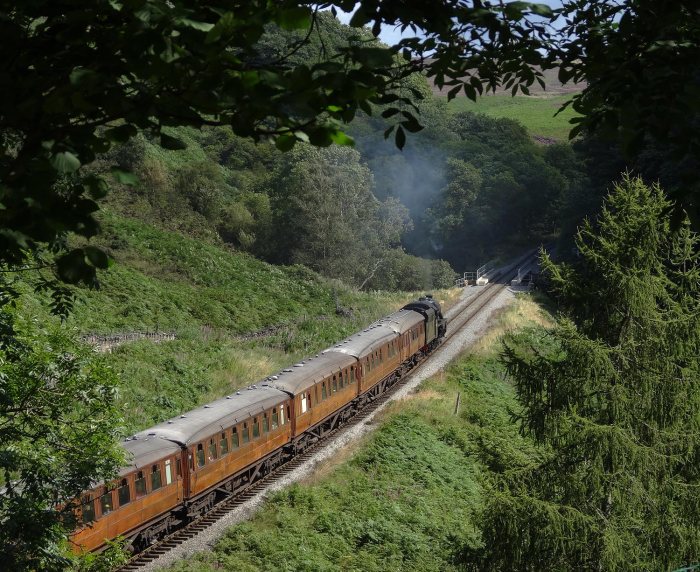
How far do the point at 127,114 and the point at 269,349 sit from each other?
2854 cm

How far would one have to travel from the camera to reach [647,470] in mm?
13094

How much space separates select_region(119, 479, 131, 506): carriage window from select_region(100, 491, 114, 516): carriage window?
0.77 feet

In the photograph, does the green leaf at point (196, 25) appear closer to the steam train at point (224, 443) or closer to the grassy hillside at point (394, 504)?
the steam train at point (224, 443)

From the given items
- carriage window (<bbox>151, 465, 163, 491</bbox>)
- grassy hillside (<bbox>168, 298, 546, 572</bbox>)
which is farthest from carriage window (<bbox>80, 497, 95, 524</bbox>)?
grassy hillside (<bbox>168, 298, 546, 572</bbox>)

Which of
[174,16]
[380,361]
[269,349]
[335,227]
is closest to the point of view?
[174,16]

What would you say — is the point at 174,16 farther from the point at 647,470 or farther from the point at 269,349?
the point at 269,349

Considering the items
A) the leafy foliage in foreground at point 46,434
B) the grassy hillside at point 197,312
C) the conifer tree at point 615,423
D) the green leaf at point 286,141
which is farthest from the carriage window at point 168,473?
the green leaf at point 286,141

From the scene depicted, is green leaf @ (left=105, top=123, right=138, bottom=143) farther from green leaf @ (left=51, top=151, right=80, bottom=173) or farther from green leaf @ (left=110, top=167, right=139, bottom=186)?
green leaf @ (left=51, top=151, right=80, bottom=173)

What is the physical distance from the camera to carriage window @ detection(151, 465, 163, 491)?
50.1ft

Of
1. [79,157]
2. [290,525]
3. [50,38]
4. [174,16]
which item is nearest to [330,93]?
[174,16]

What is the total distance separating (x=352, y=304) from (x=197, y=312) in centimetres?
1081

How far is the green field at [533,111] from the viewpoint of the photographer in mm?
102500

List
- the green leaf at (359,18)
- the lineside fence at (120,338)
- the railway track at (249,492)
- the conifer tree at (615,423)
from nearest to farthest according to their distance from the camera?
the green leaf at (359,18) → the conifer tree at (615,423) → the railway track at (249,492) → the lineside fence at (120,338)

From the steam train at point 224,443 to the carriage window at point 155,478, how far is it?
3cm
